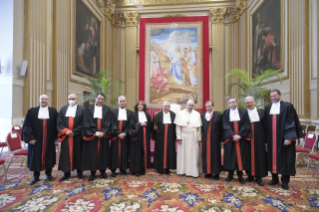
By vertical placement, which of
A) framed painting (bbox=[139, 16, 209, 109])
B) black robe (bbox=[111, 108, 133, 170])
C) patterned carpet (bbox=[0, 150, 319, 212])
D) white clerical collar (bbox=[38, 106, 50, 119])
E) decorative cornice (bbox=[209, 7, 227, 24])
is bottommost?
patterned carpet (bbox=[0, 150, 319, 212])

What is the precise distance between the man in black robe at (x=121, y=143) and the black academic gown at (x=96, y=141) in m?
0.13

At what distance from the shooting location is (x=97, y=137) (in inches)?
167

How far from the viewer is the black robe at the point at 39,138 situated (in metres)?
3.85

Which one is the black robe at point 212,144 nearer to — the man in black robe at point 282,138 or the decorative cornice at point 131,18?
the man in black robe at point 282,138

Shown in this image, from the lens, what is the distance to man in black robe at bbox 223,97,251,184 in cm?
396

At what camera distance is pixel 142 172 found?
14.9 feet

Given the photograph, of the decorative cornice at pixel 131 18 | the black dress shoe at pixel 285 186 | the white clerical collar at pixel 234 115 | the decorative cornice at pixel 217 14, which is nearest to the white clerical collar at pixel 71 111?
the white clerical collar at pixel 234 115

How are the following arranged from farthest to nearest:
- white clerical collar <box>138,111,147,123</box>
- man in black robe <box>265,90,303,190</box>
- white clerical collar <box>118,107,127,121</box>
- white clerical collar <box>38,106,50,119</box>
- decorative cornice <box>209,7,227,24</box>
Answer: decorative cornice <box>209,7,227,24</box> < white clerical collar <box>138,111,147,123</box> < white clerical collar <box>118,107,127,121</box> < white clerical collar <box>38,106,50,119</box> < man in black robe <box>265,90,303,190</box>

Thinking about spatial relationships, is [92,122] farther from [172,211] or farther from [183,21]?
[183,21]

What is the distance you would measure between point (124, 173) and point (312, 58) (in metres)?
6.49

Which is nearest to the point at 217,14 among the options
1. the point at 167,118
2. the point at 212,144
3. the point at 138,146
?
the point at 167,118

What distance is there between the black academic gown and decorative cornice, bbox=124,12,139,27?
981 centimetres

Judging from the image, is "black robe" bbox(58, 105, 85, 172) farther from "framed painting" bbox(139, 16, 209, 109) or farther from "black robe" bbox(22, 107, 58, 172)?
"framed painting" bbox(139, 16, 209, 109)

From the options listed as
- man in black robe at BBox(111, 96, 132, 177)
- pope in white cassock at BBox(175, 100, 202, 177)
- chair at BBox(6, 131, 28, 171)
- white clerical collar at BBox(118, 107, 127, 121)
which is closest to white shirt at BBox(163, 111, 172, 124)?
pope in white cassock at BBox(175, 100, 202, 177)
